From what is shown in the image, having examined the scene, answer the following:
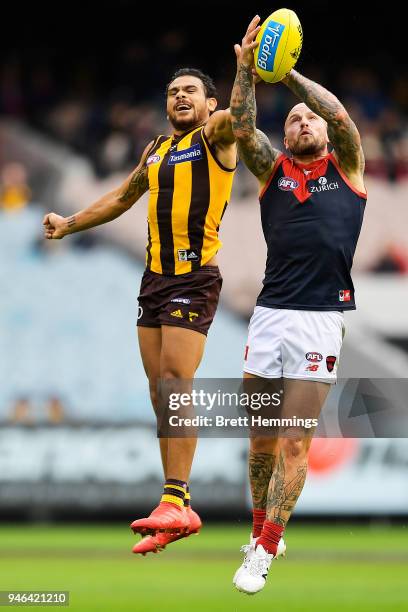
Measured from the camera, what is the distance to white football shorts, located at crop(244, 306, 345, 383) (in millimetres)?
7129

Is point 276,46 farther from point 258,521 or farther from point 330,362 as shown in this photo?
point 258,521

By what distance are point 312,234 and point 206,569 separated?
556cm

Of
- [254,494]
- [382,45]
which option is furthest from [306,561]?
[382,45]

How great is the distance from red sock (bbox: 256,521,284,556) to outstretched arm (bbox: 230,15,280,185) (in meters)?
2.13

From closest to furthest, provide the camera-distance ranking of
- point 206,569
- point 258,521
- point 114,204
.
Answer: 1. point 258,521
2. point 114,204
3. point 206,569

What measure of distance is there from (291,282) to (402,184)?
988cm

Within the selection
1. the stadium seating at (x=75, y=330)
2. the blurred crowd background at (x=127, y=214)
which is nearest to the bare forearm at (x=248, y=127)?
the blurred crowd background at (x=127, y=214)

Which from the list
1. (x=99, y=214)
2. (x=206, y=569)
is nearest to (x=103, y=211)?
(x=99, y=214)

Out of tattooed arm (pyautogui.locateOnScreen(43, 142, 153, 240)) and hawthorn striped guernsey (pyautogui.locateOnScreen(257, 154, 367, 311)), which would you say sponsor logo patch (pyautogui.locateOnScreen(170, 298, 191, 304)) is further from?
tattooed arm (pyautogui.locateOnScreen(43, 142, 153, 240))

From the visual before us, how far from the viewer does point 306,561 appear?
12.3 metres

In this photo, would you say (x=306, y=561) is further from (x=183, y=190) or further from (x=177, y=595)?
(x=183, y=190)

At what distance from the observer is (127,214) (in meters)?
16.6

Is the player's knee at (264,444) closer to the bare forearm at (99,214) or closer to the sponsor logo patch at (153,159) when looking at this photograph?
the bare forearm at (99,214)

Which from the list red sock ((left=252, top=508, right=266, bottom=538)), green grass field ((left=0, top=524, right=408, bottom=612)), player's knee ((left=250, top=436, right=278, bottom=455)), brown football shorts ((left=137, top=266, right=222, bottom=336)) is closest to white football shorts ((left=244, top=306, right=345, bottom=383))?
brown football shorts ((left=137, top=266, right=222, bottom=336))
